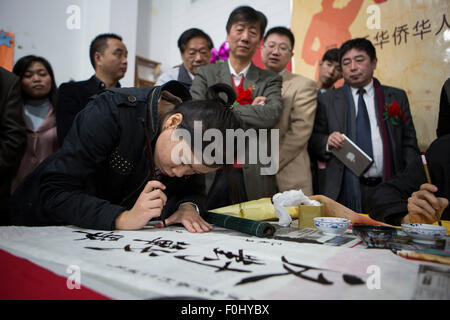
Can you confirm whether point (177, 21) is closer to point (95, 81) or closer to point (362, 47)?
point (95, 81)

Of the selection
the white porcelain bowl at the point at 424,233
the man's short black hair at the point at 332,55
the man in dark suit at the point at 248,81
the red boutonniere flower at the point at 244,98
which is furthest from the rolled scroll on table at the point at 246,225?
the man's short black hair at the point at 332,55

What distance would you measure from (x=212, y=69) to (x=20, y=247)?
1.47 metres

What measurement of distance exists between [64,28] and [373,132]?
343cm

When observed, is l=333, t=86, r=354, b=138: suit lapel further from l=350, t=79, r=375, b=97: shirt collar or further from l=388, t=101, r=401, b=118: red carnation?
l=388, t=101, r=401, b=118: red carnation

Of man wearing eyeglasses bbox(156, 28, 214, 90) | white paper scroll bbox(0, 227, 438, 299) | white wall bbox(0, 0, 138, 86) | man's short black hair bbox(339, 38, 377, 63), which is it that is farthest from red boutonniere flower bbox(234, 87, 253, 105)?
white wall bbox(0, 0, 138, 86)

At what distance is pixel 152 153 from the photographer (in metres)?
1.09

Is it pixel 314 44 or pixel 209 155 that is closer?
pixel 209 155

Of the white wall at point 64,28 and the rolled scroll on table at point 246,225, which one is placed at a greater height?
the white wall at point 64,28

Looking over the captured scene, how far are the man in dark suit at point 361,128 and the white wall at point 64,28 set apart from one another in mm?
2832

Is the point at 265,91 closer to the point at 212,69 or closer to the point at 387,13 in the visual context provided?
the point at 212,69

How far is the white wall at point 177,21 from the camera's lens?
4266 millimetres

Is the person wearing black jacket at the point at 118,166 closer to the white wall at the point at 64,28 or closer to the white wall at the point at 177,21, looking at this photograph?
the white wall at the point at 64,28

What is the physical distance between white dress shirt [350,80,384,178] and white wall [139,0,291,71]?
8.09 feet

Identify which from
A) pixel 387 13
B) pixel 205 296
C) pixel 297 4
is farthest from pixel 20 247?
pixel 297 4
